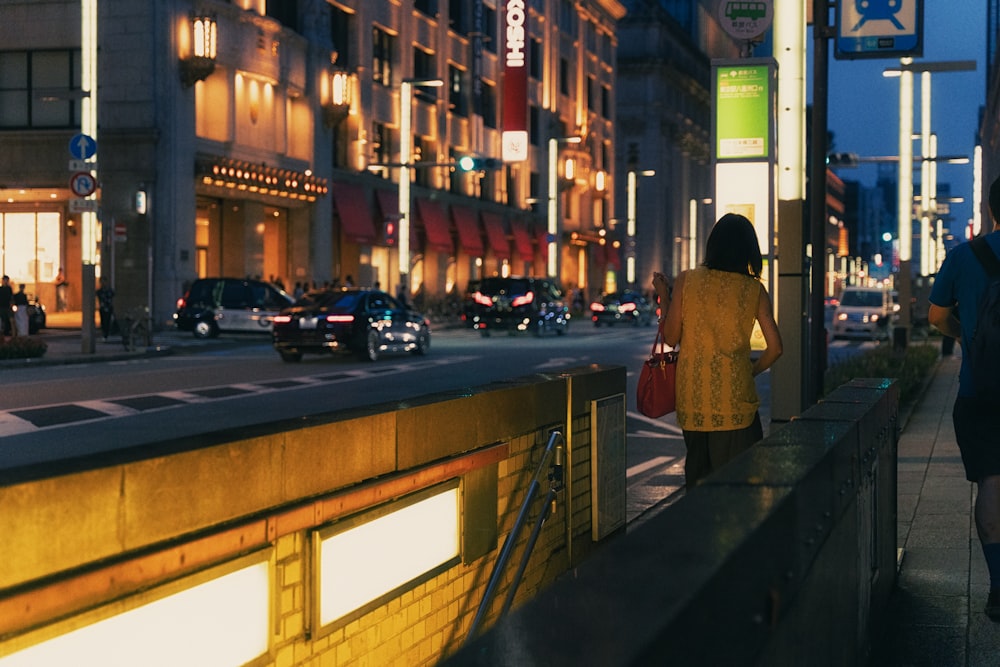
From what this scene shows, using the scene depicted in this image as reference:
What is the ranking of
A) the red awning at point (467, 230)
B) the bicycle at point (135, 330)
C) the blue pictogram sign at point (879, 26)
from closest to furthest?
the blue pictogram sign at point (879, 26) < the bicycle at point (135, 330) < the red awning at point (467, 230)

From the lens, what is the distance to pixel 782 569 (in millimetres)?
3457

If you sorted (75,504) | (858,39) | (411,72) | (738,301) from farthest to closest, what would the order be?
(411,72) < (858,39) < (738,301) < (75,504)

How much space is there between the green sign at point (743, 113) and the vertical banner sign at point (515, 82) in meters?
52.9

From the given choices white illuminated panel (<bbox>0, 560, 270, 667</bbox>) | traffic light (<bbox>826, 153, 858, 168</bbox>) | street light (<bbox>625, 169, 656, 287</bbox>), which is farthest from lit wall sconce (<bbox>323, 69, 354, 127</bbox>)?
white illuminated panel (<bbox>0, 560, 270, 667</bbox>)

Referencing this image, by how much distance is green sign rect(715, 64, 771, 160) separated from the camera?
11875 mm

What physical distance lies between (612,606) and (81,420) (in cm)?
1508

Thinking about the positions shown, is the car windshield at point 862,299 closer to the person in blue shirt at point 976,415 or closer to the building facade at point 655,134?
the person in blue shirt at point 976,415

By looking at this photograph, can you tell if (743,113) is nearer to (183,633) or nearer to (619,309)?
(183,633)

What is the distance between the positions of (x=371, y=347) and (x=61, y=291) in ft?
66.2

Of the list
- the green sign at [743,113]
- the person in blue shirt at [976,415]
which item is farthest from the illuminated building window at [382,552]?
the green sign at [743,113]

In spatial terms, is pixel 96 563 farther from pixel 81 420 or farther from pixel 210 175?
pixel 210 175

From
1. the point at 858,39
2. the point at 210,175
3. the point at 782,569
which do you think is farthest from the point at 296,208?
the point at 782,569

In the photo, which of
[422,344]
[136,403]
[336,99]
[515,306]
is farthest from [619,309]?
[136,403]

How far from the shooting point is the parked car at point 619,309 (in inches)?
2366
